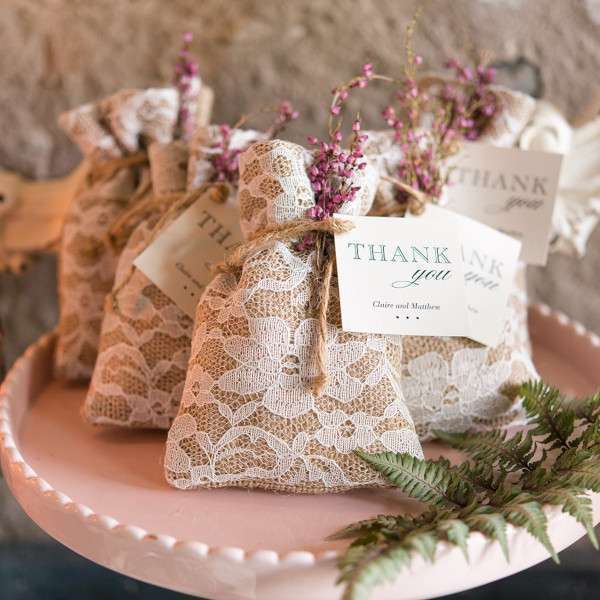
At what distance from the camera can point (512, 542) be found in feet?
2.05

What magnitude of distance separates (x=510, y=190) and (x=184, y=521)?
541 millimetres

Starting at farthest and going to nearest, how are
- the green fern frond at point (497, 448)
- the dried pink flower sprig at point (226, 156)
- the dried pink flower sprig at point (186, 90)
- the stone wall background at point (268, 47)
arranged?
the stone wall background at point (268, 47), the dried pink flower sprig at point (186, 90), the dried pink flower sprig at point (226, 156), the green fern frond at point (497, 448)

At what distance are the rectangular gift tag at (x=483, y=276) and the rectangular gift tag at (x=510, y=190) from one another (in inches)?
3.4

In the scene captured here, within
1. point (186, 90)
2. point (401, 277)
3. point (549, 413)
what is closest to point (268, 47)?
point (186, 90)

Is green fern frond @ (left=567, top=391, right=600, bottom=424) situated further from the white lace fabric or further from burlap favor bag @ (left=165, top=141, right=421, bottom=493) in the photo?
burlap favor bag @ (left=165, top=141, right=421, bottom=493)

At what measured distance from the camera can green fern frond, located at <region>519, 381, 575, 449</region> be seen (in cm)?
77

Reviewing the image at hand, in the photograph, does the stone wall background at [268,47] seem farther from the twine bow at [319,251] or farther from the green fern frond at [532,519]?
the green fern frond at [532,519]

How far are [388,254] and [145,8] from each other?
638 mm

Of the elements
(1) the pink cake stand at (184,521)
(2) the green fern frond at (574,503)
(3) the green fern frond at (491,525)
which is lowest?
(1) the pink cake stand at (184,521)

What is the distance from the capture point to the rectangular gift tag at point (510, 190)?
0.91 meters

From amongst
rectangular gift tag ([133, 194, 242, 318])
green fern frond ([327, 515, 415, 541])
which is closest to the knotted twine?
rectangular gift tag ([133, 194, 242, 318])

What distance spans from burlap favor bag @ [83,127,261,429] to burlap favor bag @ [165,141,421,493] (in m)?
0.10

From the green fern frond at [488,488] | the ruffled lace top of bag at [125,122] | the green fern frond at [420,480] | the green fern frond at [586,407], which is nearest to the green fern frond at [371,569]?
the green fern frond at [488,488]

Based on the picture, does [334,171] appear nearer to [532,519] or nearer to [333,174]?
[333,174]
